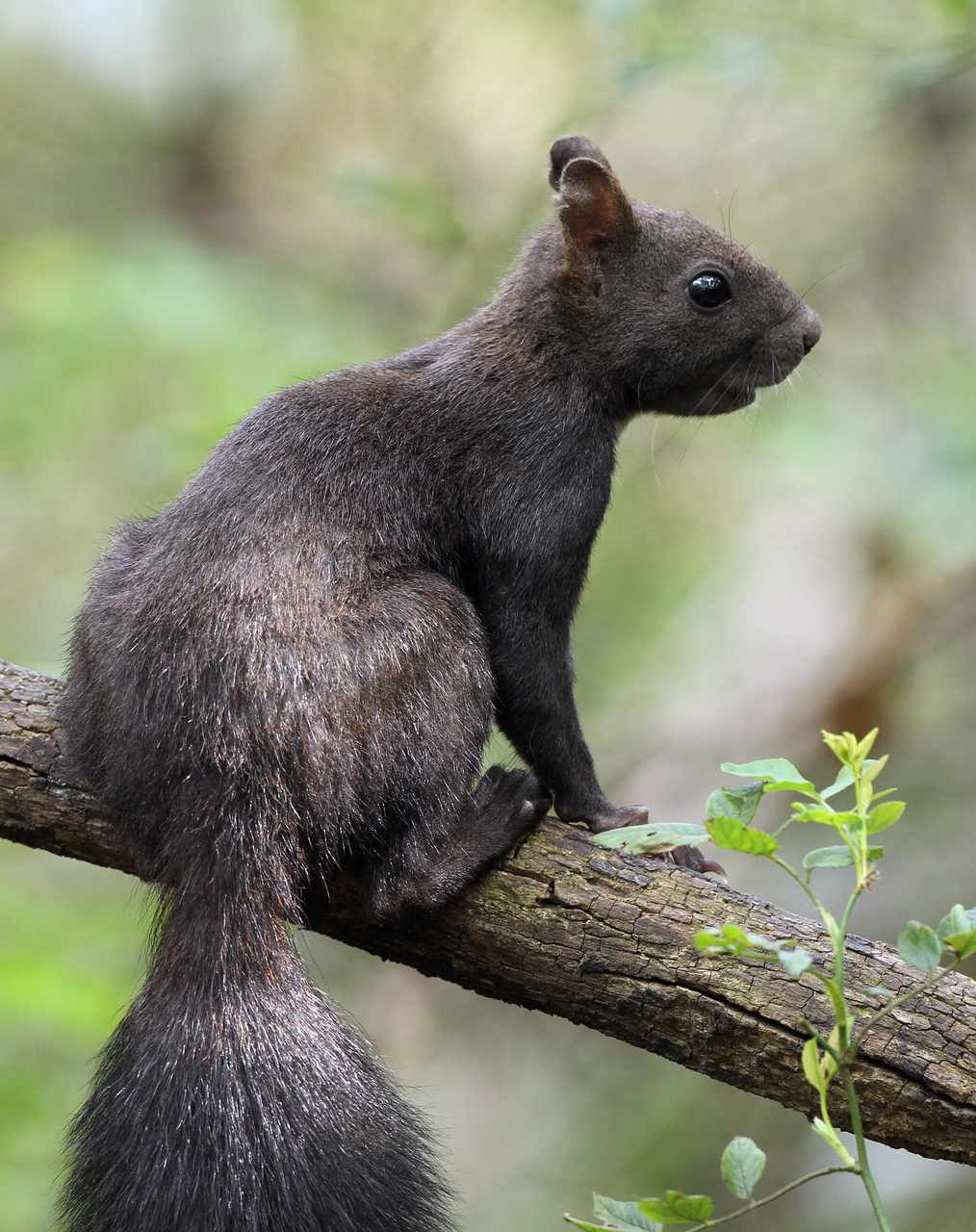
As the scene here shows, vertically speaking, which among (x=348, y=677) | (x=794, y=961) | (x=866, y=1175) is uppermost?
(x=348, y=677)

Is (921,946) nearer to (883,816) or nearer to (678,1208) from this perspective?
(883,816)

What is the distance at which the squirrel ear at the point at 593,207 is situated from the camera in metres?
4.51

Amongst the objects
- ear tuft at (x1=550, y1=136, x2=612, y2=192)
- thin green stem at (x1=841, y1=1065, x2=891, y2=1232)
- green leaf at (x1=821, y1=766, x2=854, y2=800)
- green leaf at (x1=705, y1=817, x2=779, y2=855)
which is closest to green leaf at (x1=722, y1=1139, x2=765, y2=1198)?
thin green stem at (x1=841, y1=1065, x2=891, y2=1232)

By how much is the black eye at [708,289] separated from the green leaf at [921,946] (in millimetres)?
2420

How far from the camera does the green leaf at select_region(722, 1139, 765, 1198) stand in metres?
2.75

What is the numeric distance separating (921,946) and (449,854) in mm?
1377

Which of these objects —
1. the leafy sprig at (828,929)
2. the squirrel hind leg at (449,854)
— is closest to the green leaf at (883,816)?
the leafy sprig at (828,929)

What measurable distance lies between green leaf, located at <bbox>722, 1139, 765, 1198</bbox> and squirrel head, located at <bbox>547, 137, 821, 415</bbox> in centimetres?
246

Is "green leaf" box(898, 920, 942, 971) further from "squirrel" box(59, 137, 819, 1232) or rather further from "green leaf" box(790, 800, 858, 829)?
"squirrel" box(59, 137, 819, 1232)

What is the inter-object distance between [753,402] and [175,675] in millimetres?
2144

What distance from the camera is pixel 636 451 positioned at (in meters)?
8.80

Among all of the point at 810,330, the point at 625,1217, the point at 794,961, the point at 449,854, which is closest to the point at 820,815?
the point at 794,961

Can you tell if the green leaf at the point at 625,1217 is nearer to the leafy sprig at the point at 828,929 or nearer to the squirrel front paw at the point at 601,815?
the leafy sprig at the point at 828,929

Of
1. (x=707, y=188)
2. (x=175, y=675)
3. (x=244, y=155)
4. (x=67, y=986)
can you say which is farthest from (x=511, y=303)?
(x=244, y=155)
